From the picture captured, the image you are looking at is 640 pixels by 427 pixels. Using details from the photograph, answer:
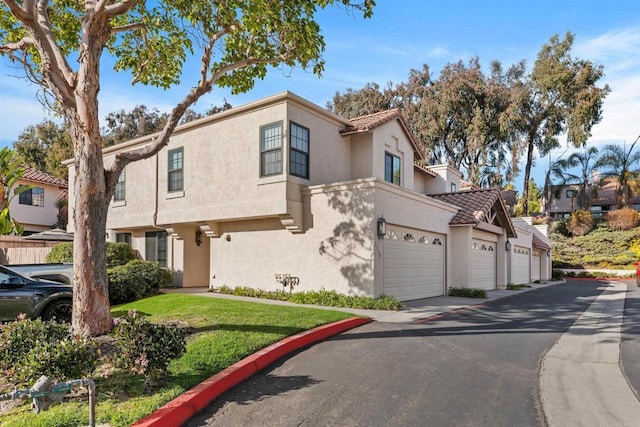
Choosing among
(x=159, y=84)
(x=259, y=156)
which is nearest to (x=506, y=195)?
(x=259, y=156)

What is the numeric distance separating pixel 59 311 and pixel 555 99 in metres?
44.7

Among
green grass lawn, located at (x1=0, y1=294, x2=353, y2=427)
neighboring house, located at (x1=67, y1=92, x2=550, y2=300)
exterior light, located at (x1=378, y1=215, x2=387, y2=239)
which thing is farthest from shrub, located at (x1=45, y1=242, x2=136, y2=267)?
exterior light, located at (x1=378, y1=215, x2=387, y2=239)

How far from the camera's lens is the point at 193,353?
21.2 ft

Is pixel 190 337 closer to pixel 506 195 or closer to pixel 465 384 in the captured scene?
pixel 465 384

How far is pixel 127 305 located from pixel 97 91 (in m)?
7.94

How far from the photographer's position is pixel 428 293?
52.6 feet

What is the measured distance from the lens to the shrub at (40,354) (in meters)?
4.76

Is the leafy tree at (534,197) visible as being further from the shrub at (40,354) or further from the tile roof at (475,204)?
the shrub at (40,354)

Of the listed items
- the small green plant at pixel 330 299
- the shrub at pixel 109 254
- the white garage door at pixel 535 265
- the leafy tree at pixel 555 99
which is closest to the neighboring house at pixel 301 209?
the small green plant at pixel 330 299

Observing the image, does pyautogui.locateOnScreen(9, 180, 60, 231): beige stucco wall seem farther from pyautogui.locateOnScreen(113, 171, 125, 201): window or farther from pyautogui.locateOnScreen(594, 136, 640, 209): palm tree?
pyautogui.locateOnScreen(594, 136, 640, 209): palm tree

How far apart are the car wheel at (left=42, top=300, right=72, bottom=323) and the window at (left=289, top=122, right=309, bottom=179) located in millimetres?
7398

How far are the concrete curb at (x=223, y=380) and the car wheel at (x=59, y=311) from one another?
16.8 ft

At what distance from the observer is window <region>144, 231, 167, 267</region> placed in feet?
63.3

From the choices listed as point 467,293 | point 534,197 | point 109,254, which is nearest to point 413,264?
point 467,293
